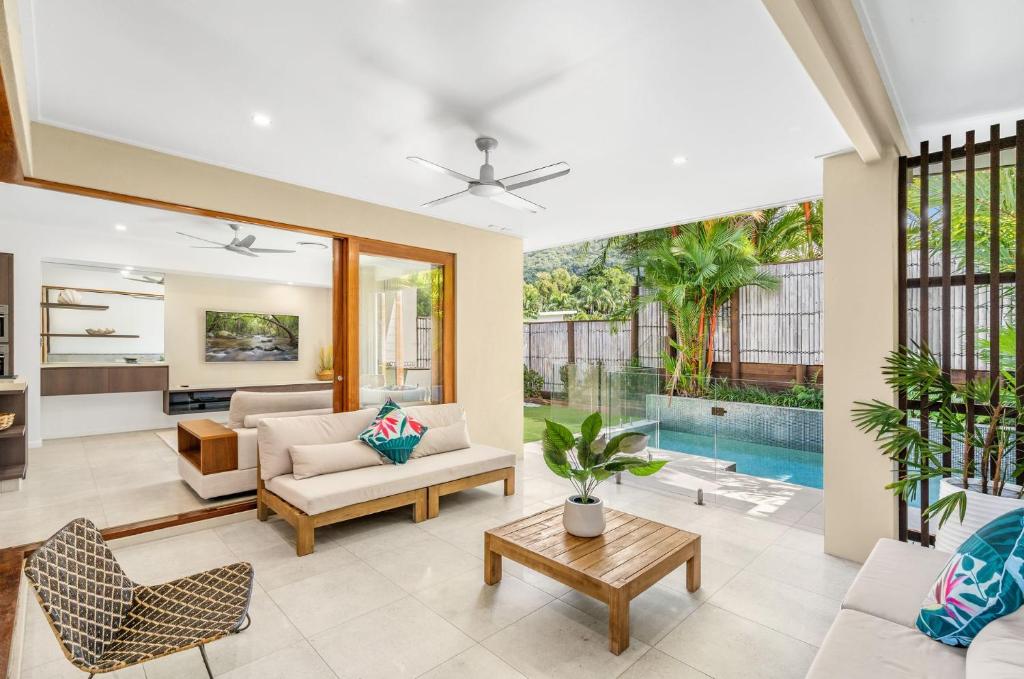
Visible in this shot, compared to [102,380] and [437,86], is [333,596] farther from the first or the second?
[102,380]

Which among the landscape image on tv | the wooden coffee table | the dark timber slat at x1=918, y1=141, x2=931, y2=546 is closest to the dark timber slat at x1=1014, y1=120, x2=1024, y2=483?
the dark timber slat at x1=918, y1=141, x2=931, y2=546

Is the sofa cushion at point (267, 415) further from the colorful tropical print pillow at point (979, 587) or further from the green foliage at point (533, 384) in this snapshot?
the green foliage at point (533, 384)

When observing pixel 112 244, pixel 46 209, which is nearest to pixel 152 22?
pixel 46 209

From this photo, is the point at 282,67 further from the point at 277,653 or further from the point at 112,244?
the point at 112,244

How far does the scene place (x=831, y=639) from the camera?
1647 millimetres

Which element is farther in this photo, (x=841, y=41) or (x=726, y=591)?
(x=726, y=591)

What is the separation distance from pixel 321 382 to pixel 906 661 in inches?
332

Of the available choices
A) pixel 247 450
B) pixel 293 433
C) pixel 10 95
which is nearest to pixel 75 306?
pixel 247 450

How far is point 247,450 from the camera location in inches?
167

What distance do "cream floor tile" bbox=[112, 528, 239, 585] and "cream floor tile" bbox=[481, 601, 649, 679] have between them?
6.18 ft

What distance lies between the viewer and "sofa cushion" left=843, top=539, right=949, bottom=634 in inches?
70.7

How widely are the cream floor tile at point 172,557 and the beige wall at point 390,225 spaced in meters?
2.30

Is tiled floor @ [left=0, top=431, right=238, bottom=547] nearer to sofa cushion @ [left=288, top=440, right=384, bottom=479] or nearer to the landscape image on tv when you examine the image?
sofa cushion @ [left=288, top=440, right=384, bottom=479]

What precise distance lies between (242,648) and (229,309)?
23.2ft
